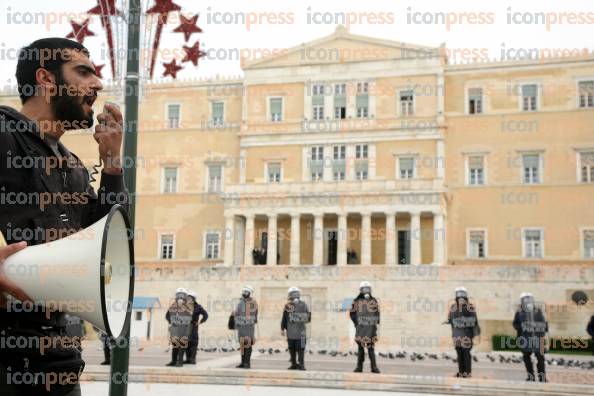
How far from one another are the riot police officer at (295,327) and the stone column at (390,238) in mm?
20533

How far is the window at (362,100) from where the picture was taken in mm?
42531

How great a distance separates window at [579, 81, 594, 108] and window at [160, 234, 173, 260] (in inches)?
1017

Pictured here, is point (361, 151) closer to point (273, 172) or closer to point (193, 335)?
point (273, 172)

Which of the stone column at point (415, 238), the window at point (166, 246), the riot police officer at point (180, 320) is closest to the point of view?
the riot police officer at point (180, 320)

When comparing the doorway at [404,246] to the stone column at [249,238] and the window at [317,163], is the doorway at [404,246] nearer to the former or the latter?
the window at [317,163]

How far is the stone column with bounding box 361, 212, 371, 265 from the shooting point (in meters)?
38.7

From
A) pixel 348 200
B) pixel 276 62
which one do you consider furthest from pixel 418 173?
pixel 276 62

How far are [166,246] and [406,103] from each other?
17.5 metres

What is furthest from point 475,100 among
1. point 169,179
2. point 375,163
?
point 169,179

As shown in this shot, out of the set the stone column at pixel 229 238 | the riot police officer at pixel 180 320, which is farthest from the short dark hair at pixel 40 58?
the stone column at pixel 229 238

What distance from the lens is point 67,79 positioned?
2598 mm

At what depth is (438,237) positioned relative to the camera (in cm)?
3850

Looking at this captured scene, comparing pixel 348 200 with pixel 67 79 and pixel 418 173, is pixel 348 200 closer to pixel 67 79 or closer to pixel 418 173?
pixel 418 173

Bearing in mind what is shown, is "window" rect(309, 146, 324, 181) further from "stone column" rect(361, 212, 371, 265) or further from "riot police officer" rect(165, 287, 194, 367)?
"riot police officer" rect(165, 287, 194, 367)
